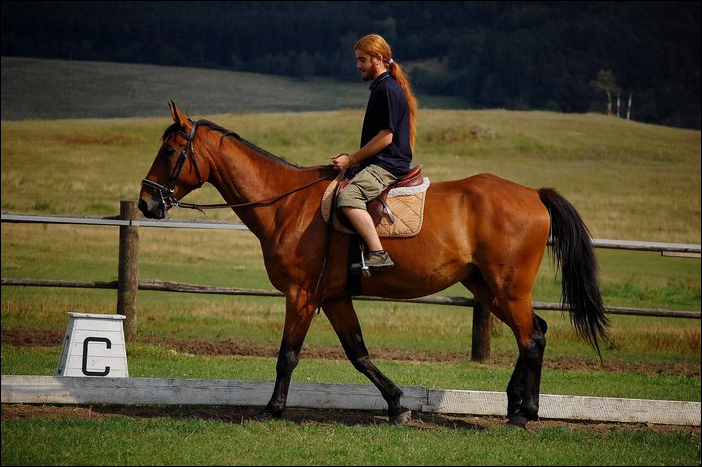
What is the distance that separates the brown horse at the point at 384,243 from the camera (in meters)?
8.41

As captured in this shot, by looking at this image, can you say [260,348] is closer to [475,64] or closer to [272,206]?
[272,206]

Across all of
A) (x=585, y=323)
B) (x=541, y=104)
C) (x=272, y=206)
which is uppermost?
(x=541, y=104)

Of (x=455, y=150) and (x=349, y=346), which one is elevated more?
(x=455, y=150)

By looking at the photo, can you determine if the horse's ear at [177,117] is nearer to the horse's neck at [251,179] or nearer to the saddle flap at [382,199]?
the horse's neck at [251,179]

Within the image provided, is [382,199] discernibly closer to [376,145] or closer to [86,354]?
[376,145]

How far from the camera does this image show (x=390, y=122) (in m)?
8.23

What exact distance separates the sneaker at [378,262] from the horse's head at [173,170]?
5.55ft

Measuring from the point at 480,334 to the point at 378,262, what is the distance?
209 inches

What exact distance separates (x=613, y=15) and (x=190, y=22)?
8533 cm

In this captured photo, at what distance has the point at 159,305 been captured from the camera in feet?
62.5

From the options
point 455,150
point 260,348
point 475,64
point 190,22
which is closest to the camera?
point 260,348

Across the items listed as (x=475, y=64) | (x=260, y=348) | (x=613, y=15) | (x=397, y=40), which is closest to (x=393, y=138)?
(x=260, y=348)

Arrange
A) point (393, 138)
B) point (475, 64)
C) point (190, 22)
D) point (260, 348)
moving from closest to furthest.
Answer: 1. point (393, 138)
2. point (260, 348)
3. point (475, 64)
4. point (190, 22)

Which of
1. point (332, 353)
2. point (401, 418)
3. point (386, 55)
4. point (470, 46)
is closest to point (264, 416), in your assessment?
point (401, 418)
